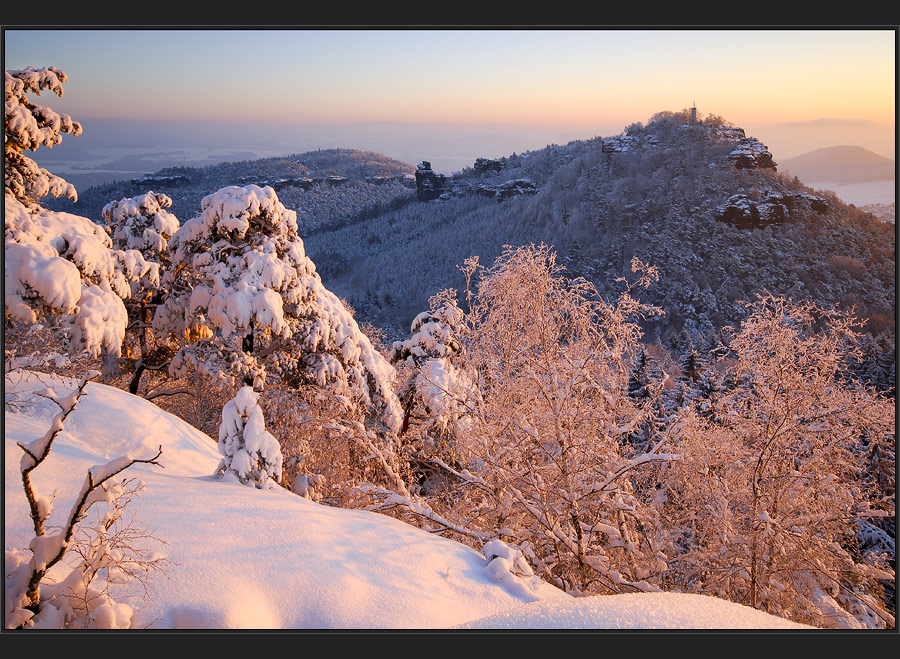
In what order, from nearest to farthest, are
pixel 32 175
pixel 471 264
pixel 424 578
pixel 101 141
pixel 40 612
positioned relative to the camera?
1. pixel 40 612
2. pixel 424 578
3. pixel 101 141
4. pixel 32 175
5. pixel 471 264

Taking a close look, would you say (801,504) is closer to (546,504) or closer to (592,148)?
(546,504)

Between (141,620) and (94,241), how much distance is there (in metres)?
5.88

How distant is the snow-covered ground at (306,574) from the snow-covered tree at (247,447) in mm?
316

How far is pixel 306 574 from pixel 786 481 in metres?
5.66

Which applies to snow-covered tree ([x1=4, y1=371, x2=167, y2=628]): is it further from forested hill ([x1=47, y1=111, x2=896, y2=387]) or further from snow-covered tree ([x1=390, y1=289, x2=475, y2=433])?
snow-covered tree ([x1=390, y1=289, x2=475, y2=433])

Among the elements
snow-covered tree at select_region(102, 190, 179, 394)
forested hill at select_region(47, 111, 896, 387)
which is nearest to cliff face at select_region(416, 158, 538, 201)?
forested hill at select_region(47, 111, 896, 387)

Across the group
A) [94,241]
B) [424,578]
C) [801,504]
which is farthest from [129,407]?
[801,504]

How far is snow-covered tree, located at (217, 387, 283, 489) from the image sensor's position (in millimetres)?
5164

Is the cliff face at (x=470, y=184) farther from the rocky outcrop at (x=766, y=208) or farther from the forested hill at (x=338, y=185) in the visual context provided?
the rocky outcrop at (x=766, y=208)

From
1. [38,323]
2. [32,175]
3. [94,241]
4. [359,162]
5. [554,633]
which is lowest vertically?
[554,633]

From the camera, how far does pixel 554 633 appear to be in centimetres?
284

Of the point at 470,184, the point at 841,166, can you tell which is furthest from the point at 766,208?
the point at 470,184

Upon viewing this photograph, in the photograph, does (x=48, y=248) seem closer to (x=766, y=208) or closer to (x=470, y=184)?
(x=766, y=208)

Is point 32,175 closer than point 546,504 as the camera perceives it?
No
